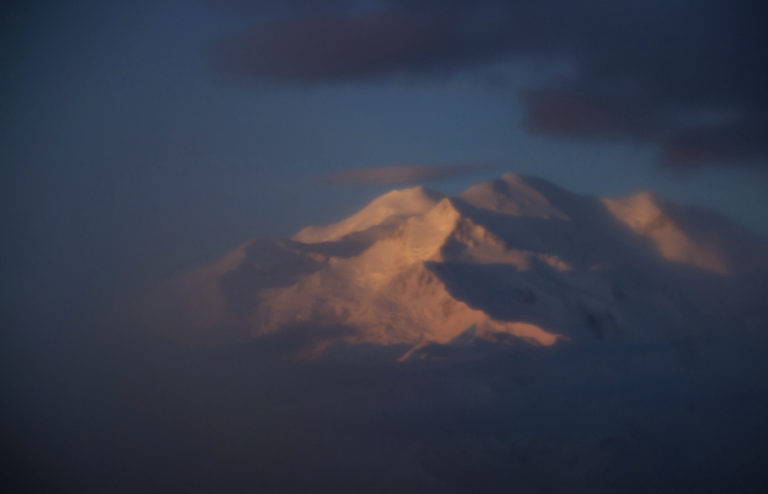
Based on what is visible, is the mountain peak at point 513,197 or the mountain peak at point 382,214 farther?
the mountain peak at point 382,214

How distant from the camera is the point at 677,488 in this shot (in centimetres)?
920

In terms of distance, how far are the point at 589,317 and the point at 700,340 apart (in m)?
2.55

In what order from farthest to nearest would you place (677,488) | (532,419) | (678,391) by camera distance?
(678,391), (532,419), (677,488)

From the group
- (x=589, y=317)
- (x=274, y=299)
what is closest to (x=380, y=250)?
(x=274, y=299)

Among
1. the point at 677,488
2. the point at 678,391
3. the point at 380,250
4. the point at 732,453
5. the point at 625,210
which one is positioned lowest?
the point at 677,488

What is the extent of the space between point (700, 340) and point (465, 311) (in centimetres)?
557

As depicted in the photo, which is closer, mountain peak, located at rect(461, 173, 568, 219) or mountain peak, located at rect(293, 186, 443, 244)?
mountain peak, located at rect(461, 173, 568, 219)

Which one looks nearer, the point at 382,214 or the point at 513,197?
the point at 513,197

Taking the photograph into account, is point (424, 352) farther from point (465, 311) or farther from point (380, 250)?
point (380, 250)

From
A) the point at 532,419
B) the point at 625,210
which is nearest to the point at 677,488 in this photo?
the point at 532,419

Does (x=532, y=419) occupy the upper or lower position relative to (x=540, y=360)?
lower

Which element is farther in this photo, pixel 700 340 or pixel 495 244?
pixel 495 244

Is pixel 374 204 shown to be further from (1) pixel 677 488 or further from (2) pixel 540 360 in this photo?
(1) pixel 677 488

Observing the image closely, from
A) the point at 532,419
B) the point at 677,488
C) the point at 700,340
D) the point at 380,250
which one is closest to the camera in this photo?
the point at 677,488
